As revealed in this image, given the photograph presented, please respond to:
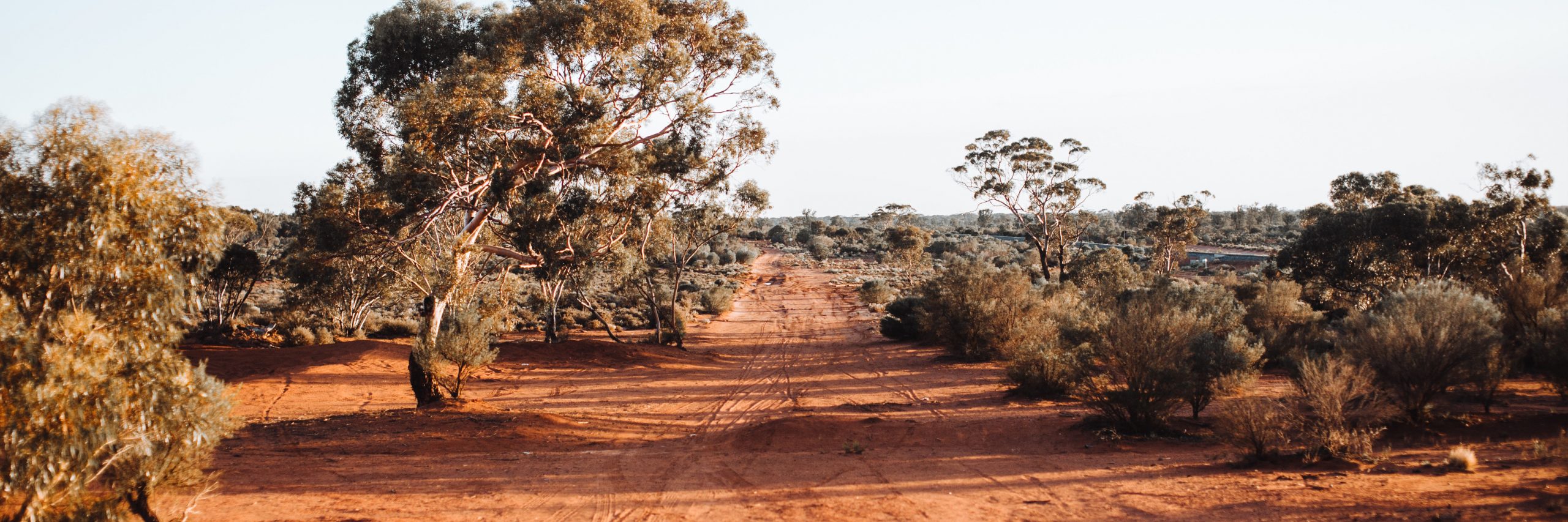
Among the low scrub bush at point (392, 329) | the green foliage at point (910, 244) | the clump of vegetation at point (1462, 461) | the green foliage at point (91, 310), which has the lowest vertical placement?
the low scrub bush at point (392, 329)

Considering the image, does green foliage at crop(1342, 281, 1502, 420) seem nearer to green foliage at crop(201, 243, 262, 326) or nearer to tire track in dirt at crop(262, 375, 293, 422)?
tire track in dirt at crop(262, 375, 293, 422)

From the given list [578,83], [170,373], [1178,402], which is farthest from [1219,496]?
[578,83]

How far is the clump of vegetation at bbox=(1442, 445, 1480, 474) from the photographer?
8.14 metres

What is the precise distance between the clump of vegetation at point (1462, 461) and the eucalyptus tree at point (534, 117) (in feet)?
45.8

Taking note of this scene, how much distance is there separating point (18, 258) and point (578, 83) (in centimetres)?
1190

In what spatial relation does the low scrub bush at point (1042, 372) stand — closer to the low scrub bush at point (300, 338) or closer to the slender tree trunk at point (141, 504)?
the slender tree trunk at point (141, 504)

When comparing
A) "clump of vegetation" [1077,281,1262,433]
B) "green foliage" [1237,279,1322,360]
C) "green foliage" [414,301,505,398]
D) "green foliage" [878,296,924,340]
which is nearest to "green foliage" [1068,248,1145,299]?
"green foliage" [1237,279,1322,360]

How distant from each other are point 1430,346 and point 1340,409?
2.55 metres

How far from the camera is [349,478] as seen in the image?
9.46 m

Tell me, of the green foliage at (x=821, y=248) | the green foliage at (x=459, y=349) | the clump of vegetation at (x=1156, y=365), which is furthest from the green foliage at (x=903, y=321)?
the green foliage at (x=821, y=248)

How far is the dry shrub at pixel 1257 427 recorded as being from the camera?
9148 mm

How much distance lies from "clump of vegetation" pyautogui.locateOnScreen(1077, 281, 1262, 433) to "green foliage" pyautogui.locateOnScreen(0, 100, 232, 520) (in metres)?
11.3

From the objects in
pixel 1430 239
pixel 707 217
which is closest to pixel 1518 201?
pixel 1430 239

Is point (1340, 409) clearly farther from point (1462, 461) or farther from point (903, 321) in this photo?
point (903, 321)
